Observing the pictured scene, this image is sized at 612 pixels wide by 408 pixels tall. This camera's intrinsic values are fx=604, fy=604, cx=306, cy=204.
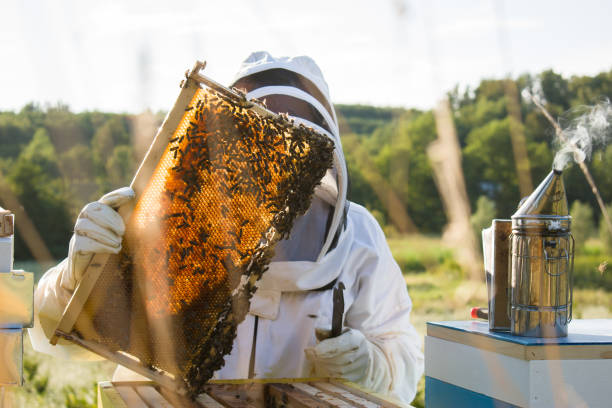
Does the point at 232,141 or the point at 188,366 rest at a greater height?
the point at 232,141

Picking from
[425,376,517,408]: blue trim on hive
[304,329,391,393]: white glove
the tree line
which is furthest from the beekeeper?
the tree line

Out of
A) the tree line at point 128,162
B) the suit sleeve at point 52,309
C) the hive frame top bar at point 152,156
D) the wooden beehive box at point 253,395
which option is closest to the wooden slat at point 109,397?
the wooden beehive box at point 253,395

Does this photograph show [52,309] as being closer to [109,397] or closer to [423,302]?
[109,397]

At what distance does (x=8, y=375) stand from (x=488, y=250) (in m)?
1.47

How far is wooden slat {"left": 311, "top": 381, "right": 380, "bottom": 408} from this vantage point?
200 cm

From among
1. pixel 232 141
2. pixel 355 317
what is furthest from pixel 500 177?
pixel 232 141

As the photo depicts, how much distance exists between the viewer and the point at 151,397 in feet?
6.88

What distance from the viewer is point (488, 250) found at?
1.94 meters

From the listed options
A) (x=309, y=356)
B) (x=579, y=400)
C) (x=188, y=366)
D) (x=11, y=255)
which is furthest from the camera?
(x=309, y=356)

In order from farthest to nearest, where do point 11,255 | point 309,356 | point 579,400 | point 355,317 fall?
point 355,317 → point 309,356 → point 11,255 → point 579,400

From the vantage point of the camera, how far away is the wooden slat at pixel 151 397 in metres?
2.01

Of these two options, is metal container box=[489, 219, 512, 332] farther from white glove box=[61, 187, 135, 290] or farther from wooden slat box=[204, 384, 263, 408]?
white glove box=[61, 187, 135, 290]

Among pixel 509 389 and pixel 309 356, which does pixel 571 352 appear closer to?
pixel 509 389

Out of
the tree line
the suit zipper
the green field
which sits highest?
the tree line
